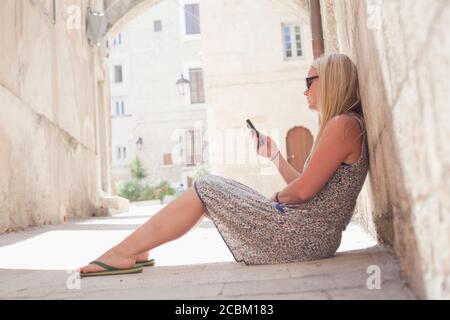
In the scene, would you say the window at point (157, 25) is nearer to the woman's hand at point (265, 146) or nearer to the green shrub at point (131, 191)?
the green shrub at point (131, 191)

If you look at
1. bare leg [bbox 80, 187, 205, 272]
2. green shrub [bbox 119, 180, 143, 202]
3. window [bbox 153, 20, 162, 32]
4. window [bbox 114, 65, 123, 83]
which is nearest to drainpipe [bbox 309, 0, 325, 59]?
bare leg [bbox 80, 187, 205, 272]

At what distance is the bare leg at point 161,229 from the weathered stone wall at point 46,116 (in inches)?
113

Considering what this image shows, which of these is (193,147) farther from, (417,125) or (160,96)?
(417,125)

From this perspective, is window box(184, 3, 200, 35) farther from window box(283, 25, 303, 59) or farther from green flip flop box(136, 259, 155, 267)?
green flip flop box(136, 259, 155, 267)

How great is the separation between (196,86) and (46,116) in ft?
66.4

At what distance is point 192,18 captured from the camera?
27203 mm

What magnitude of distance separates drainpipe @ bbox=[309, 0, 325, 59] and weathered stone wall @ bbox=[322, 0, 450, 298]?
4.13m

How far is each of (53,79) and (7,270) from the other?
462cm

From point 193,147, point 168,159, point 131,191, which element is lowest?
point 131,191

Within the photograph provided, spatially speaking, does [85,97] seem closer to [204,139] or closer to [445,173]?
[445,173]

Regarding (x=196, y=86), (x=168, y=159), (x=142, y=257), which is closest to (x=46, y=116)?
(x=142, y=257)

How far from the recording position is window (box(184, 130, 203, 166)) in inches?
1025

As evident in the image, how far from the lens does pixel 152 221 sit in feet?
7.98

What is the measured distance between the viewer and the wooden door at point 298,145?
14523mm
